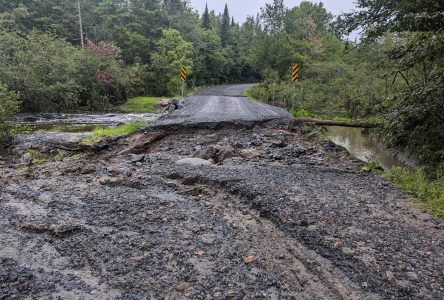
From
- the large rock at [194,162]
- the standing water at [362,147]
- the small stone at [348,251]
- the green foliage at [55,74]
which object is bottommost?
the standing water at [362,147]

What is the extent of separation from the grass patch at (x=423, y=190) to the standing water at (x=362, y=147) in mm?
3362

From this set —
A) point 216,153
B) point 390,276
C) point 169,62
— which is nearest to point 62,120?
point 216,153

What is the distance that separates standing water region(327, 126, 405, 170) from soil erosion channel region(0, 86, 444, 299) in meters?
4.30

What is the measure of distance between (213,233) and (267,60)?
32963mm

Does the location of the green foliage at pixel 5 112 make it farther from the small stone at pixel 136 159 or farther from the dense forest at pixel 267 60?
the small stone at pixel 136 159

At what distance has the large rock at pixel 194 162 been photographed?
7789 mm

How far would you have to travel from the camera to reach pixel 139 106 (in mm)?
24203

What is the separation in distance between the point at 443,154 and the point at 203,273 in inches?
257

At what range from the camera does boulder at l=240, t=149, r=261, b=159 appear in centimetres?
854

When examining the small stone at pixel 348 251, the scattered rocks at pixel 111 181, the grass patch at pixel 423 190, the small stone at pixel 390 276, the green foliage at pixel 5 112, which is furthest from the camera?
the green foliage at pixel 5 112

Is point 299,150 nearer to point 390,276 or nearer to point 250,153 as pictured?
point 250,153

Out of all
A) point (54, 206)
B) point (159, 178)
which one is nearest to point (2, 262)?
point (54, 206)

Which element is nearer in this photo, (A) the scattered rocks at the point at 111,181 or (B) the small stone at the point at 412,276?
(B) the small stone at the point at 412,276

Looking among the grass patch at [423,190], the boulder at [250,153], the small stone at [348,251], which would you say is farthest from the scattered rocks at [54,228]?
the grass patch at [423,190]
